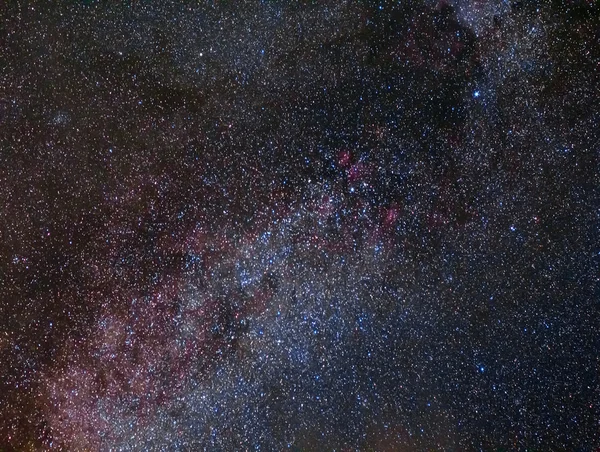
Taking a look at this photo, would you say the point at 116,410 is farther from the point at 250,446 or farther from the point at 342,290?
the point at 342,290

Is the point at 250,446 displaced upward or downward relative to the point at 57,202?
downward

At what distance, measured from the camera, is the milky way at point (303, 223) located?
1.22 m

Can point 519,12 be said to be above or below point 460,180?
above

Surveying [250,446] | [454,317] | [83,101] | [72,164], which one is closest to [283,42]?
[83,101]

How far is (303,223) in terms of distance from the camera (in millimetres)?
1231

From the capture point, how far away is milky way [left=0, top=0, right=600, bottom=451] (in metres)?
1.22

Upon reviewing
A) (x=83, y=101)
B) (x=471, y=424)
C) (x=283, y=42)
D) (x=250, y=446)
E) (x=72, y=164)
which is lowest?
(x=250, y=446)

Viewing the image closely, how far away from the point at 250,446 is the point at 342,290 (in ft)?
1.84

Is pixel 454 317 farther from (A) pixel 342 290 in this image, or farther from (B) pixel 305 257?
(B) pixel 305 257

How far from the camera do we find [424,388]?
4.11ft

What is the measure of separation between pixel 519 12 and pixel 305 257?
0.95m

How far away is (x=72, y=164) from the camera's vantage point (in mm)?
1252

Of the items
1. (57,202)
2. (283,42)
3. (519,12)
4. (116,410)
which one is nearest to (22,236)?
(57,202)

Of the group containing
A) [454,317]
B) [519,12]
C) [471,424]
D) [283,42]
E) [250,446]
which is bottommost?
[250,446]
